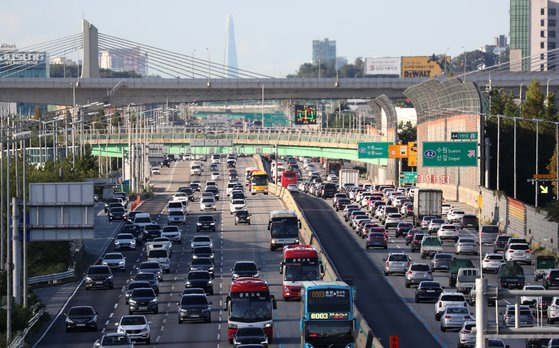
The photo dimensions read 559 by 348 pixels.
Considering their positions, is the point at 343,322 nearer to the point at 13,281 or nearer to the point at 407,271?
the point at 13,281

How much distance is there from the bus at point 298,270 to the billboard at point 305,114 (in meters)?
126

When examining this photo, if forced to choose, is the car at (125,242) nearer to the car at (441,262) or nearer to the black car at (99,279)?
the black car at (99,279)

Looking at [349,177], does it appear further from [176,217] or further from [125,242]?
[125,242]

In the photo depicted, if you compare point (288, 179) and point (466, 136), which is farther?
point (288, 179)

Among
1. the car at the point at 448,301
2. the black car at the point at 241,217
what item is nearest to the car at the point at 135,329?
the car at the point at 448,301

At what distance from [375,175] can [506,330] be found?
503 ft

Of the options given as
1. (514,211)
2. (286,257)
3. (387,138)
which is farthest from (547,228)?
(387,138)

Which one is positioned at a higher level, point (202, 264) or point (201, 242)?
point (201, 242)

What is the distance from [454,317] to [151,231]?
4332 cm

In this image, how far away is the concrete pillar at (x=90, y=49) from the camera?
146500 millimetres

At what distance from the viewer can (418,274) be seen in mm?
68125

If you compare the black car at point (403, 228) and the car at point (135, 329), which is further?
the black car at point (403, 228)

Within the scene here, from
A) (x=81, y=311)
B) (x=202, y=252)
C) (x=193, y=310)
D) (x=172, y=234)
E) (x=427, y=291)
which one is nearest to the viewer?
(x=81, y=311)

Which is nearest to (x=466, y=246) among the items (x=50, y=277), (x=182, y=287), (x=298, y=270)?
(x=182, y=287)
